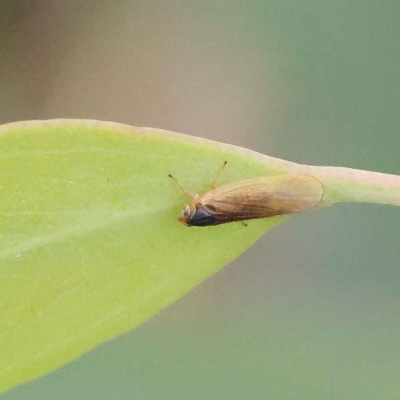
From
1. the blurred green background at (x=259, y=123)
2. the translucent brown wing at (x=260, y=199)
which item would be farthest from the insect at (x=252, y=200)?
the blurred green background at (x=259, y=123)

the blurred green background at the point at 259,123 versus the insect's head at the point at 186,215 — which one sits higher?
the blurred green background at the point at 259,123

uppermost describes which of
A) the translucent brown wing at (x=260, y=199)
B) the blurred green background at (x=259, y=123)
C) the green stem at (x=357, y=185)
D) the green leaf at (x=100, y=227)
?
the blurred green background at (x=259, y=123)

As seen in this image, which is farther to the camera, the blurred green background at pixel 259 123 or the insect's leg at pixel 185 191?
the blurred green background at pixel 259 123

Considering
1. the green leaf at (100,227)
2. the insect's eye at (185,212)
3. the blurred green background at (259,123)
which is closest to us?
the green leaf at (100,227)

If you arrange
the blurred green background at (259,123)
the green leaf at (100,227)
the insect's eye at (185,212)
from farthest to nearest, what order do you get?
the blurred green background at (259,123) < the insect's eye at (185,212) < the green leaf at (100,227)

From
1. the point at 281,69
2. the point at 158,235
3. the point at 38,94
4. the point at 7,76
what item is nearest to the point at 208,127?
A: the point at 281,69

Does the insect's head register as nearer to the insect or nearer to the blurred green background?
the insect

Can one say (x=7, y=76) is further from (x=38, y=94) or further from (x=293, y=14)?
(x=293, y=14)

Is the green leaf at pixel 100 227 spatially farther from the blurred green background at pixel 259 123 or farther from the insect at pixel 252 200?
the blurred green background at pixel 259 123
